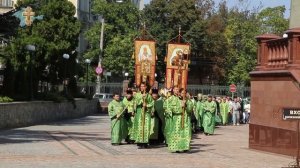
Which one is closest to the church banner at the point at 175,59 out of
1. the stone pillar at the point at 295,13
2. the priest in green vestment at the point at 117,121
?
the priest in green vestment at the point at 117,121

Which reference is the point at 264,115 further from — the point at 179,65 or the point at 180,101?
the point at 179,65

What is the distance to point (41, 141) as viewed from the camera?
21328 mm

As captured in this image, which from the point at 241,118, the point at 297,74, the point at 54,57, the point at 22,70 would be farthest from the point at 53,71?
the point at 297,74

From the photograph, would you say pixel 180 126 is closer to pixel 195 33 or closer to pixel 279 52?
pixel 279 52

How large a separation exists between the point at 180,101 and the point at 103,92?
39475mm

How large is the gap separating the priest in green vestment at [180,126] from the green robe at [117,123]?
2.48m

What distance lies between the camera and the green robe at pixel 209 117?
28.8 meters

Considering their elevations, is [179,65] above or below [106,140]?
above

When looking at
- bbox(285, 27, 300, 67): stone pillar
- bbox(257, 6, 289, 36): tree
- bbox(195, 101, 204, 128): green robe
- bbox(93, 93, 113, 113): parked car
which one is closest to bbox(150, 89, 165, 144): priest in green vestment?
bbox(285, 27, 300, 67): stone pillar

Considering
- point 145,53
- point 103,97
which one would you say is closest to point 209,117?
point 145,53

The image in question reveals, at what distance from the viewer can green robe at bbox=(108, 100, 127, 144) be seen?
2050cm

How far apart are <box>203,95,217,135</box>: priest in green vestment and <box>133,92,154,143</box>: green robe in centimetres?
919

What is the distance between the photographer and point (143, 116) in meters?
19.6

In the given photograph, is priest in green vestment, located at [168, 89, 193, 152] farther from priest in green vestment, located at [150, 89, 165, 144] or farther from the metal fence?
the metal fence
